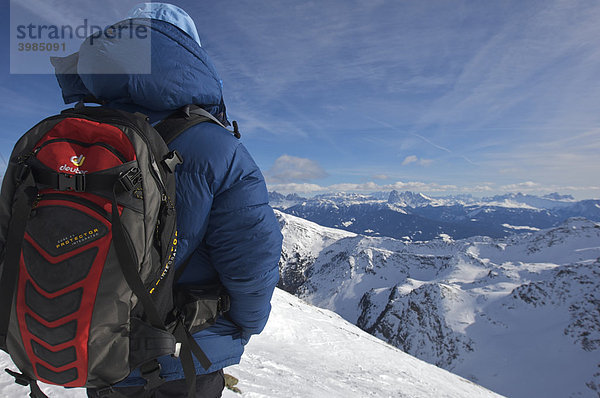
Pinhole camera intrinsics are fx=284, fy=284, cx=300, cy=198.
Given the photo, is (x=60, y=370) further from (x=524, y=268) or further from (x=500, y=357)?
(x=524, y=268)

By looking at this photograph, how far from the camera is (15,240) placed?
179 centimetres

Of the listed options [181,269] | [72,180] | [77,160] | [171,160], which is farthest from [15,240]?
[181,269]

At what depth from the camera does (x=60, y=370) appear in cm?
194

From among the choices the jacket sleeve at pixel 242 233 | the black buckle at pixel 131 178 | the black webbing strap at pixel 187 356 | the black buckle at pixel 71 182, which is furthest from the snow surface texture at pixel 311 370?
the black buckle at pixel 131 178

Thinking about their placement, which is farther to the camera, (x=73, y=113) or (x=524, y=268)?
(x=524, y=268)

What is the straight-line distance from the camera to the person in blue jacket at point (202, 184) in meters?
2.38

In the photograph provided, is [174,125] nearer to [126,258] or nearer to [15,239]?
[126,258]

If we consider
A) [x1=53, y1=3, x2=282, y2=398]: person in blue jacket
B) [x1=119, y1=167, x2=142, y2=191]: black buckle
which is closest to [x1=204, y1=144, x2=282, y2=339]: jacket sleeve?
[x1=53, y1=3, x2=282, y2=398]: person in blue jacket

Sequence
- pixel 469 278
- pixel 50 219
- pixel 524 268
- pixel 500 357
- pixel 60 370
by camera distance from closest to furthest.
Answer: pixel 50 219 → pixel 60 370 → pixel 500 357 → pixel 524 268 → pixel 469 278

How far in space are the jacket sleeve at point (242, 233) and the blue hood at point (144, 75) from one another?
2.26 ft

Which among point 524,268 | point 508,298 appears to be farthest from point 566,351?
point 524,268

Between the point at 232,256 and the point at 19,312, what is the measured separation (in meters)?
1.47

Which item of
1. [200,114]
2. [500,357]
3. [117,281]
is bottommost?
[500,357]

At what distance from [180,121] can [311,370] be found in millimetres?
14212
